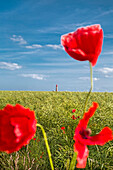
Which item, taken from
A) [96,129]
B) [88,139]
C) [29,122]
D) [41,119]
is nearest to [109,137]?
[88,139]

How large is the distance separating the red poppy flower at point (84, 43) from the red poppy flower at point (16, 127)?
14.9 inches

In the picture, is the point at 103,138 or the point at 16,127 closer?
the point at 16,127

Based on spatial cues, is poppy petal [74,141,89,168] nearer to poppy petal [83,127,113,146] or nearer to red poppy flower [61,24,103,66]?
poppy petal [83,127,113,146]

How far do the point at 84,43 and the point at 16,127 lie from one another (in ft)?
1.67

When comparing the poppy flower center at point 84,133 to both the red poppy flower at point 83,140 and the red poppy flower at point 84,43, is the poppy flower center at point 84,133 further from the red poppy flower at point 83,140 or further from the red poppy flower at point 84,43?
the red poppy flower at point 84,43

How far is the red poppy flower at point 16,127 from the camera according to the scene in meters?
0.80

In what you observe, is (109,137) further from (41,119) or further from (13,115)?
(41,119)

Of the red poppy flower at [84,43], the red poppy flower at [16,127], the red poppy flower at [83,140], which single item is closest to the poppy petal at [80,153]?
the red poppy flower at [83,140]

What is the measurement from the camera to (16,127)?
80 cm

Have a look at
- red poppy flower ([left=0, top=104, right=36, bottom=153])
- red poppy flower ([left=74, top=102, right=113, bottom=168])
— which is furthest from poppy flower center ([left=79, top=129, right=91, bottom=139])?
red poppy flower ([left=0, top=104, right=36, bottom=153])

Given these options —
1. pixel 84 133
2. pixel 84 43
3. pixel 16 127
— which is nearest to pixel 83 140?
pixel 84 133

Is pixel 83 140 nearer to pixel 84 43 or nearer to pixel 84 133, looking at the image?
pixel 84 133

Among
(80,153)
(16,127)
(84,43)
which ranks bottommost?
(80,153)

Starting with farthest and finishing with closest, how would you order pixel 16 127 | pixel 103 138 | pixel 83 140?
pixel 103 138, pixel 83 140, pixel 16 127
